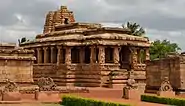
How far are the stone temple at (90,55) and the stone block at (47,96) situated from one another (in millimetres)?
8781

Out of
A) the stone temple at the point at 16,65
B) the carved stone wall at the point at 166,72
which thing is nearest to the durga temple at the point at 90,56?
the carved stone wall at the point at 166,72

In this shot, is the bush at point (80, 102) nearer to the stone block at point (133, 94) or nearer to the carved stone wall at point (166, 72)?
the stone block at point (133, 94)

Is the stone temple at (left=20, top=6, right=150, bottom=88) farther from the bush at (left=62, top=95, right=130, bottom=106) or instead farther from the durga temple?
the bush at (left=62, top=95, right=130, bottom=106)

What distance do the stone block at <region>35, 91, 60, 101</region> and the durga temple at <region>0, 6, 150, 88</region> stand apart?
338 inches

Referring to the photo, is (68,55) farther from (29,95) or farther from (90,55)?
(29,95)

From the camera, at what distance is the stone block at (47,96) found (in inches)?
848

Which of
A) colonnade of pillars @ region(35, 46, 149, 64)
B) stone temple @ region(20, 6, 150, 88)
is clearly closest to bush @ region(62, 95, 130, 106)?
stone temple @ region(20, 6, 150, 88)

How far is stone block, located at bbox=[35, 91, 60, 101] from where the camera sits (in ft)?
70.7

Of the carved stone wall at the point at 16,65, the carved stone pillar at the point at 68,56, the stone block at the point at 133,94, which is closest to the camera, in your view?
the stone block at the point at 133,94

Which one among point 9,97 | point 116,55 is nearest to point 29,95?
point 9,97

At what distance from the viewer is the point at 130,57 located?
3584cm

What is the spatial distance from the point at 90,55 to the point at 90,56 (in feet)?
0.58

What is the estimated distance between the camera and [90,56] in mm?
33875

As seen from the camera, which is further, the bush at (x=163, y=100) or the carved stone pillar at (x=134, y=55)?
the carved stone pillar at (x=134, y=55)
